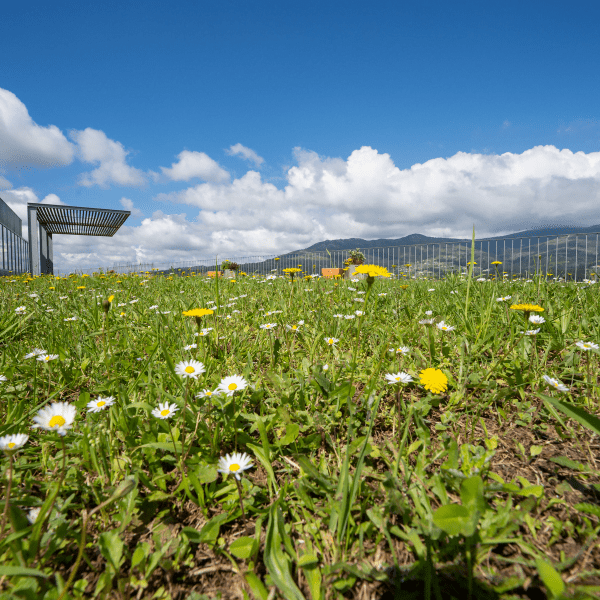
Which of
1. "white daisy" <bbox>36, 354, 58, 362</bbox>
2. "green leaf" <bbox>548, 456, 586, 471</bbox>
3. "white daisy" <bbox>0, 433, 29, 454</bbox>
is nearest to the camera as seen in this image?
"white daisy" <bbox>0, 433, 29, 454</bbox>

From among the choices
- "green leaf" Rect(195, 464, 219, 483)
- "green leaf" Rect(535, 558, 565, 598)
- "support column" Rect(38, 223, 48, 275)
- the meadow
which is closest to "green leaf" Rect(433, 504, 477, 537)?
the meadow

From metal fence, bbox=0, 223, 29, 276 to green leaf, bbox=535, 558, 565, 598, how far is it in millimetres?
19014

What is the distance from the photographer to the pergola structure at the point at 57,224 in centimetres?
1381

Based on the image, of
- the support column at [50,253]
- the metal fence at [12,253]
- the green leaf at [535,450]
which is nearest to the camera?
the green leaf at [535,450]

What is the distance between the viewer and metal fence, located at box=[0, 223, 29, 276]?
14.9 metres

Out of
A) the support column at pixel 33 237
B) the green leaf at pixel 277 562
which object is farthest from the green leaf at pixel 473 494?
the support column at pixel 33 237

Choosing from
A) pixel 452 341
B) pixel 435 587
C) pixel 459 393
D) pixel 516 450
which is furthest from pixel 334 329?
pixel 435 587

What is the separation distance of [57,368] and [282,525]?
1.52 meters

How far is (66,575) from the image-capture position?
0.75 meters

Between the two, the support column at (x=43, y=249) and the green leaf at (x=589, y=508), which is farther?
the support column at (x=43, y=249)

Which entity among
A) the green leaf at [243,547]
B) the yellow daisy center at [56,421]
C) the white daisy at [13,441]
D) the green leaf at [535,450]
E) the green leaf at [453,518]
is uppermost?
the yellow daisy center at [56,421]

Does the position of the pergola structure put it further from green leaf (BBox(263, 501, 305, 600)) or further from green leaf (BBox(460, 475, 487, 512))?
green leaf (BBox(460, 475, 487, 512))

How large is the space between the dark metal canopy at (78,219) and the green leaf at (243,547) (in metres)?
16.7

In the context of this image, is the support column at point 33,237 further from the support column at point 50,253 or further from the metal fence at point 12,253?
the support column at point 50,253
